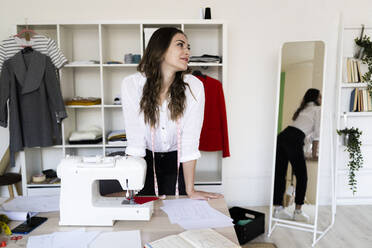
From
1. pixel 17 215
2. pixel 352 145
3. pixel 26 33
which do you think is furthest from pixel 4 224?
pixel 352 145

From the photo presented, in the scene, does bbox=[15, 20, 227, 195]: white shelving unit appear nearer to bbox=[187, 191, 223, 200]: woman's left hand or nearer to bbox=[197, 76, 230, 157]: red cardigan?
bbox=[197, 76, 230, 157]: red cardigan

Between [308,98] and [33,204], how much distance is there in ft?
7.79

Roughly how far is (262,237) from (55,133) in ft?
7.27

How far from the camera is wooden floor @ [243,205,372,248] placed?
8.67ft

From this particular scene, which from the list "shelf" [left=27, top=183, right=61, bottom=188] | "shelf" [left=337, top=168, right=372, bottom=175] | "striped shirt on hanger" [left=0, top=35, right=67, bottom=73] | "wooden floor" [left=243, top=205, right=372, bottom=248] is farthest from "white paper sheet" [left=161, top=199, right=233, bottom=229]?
"shelf" [left=337, top=168, right=372, bottom=175]

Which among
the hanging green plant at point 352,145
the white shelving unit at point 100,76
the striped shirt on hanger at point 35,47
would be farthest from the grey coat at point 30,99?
the hanging green plant at point 352,145

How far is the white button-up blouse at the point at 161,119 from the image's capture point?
166 centimetres

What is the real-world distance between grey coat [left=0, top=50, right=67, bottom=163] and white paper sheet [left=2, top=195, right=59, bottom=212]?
151cm

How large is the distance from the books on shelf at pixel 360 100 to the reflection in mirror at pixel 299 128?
0.85 m

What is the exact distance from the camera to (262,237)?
2809 millimetres

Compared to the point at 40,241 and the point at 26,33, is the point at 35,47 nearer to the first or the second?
the point at 26,33

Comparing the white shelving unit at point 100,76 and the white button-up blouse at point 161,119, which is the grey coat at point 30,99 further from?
the white button-up blouse at point 161,119

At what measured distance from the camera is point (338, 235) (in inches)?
110

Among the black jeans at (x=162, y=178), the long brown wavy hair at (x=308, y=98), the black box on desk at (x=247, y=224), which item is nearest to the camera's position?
the black jeans at (x=162, y=178)
